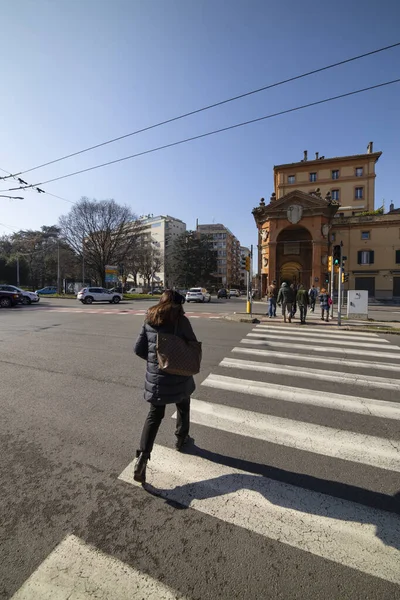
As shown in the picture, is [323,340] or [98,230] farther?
[98,230]

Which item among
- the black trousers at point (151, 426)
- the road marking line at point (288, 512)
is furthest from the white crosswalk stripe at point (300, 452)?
the black trousers at point (151, 426)

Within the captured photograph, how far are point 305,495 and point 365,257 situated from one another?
38924mm

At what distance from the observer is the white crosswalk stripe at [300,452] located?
2020 mm

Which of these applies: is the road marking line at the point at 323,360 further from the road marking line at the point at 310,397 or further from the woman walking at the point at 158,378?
the woman walking at the point at 158,378

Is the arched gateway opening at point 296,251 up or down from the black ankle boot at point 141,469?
up

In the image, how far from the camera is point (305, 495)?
241 centimetres

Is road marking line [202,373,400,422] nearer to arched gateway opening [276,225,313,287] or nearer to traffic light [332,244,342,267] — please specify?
traffic light [332,244,342,267]

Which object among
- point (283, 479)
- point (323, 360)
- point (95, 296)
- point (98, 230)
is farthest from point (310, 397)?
point (98, 230)

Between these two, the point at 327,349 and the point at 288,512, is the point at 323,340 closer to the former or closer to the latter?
the point at 327,349

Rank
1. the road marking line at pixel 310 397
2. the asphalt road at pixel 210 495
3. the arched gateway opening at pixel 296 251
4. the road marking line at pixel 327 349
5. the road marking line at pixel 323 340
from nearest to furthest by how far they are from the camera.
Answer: the asphalt road at pixel 210 495
the road marking line at pixel 310 397
the road marking line at pixel 327 349
the road marking line at pixel 323 340
the arched gateway opening at pixel 296 251

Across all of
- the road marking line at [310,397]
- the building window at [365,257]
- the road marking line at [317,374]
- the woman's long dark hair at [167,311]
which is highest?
the building window at [365,257]

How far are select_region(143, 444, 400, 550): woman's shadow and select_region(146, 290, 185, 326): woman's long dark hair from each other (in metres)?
1.50

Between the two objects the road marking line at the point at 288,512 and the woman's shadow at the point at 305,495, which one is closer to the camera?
the road marking line at the point at 288,512

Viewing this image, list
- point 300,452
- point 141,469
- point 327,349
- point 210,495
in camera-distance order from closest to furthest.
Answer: point 210,495 < point 141,469 < point 300,452 < point 327,349
